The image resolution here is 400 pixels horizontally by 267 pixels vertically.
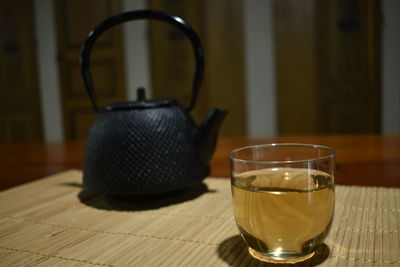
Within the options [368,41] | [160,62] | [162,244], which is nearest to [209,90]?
[160,62]

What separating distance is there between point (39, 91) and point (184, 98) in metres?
1.26

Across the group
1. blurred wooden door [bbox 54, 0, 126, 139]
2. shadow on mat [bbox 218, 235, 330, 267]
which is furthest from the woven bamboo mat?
blurred wooden door [bbox 54, 0, 126, 139]

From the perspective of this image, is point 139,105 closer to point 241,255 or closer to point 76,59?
point 241,255

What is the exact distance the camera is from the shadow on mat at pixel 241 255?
387mm

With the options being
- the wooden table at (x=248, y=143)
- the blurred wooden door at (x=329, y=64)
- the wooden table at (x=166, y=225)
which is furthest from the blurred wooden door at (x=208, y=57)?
the wooden table at (x=166, y=225)

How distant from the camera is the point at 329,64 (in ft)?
8.33

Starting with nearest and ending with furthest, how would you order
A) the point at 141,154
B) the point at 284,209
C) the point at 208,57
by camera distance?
the point at 284,209
the point at 141,154
the point at 208,57

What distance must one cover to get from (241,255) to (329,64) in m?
2.34

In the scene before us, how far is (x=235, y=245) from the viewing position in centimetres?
44

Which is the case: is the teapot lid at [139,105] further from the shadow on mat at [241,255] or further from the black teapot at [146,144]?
the shadow on mat at [241,255]

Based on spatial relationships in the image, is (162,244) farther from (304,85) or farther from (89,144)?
(304,85)

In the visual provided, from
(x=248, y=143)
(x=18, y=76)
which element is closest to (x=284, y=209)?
(x=248, y=143)

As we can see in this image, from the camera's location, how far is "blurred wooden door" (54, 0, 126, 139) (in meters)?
2.88

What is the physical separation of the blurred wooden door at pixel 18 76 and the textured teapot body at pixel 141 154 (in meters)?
2.81
